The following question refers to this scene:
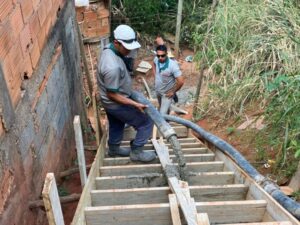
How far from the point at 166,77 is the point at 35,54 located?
2.93 metres

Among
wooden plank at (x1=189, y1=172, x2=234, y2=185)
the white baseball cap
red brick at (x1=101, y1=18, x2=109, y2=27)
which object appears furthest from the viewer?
red brick at (x1=101, y1=18, x2=109, y2=27)

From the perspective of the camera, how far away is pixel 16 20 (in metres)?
3.44

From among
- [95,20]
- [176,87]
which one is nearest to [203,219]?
[176,87]

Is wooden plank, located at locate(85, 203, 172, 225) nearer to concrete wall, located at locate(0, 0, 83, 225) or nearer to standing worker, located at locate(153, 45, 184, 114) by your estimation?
concrete wall, located at locate(0, 0, 83, 225)

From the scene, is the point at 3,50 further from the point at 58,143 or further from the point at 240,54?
the point at 240,54

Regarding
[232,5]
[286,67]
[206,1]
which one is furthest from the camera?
[206,1]

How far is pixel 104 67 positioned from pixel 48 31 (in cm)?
128

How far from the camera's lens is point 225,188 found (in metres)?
3.29

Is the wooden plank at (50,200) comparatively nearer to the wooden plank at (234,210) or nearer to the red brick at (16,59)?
the wooden plank at (234,210)

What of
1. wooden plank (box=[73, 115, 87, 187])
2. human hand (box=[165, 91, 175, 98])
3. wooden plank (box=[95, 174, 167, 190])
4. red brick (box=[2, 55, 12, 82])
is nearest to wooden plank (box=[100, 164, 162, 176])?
wooden plank (box=[95, 174, 167, 190])

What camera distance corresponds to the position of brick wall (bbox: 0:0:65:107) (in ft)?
10.2

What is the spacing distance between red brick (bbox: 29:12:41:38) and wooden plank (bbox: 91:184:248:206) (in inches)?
73.8

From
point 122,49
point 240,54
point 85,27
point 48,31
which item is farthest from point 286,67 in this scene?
point 85,27

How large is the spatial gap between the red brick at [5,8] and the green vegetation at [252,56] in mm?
3116
